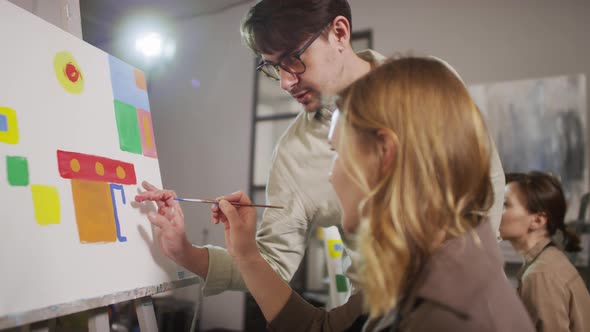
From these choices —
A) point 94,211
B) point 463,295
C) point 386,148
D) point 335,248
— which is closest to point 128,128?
point 94,211

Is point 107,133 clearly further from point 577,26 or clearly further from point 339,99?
point 577,26

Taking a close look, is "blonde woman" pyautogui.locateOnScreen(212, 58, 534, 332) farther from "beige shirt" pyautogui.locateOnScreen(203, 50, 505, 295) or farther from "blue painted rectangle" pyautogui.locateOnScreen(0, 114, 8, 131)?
"blue painted rectangle" pyautogui.locateOnScreen(0, 114, 8, 131)

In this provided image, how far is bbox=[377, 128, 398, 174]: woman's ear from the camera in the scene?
2.30 feet

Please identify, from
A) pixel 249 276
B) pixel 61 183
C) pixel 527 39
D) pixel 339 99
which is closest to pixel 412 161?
pixel 339 99

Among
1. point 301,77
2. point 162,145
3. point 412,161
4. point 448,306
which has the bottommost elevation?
point 448,306

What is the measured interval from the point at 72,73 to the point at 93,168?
0.22 meters

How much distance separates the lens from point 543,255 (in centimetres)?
172

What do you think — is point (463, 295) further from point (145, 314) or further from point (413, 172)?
point (145, 314)

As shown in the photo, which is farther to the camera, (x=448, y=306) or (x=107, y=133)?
(x=107, y=133)

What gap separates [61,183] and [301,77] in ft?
2.01

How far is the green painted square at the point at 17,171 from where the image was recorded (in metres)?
0.84

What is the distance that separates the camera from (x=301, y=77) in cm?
119

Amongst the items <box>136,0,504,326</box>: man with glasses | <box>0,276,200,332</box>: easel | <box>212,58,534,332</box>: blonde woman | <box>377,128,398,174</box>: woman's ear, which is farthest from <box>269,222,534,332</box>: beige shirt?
<box>0,276,200,332</box>: easel

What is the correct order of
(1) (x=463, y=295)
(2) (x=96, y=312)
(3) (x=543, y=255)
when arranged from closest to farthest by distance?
(1) (x=463, y=295)
(2) (x=96, y=312)
(3) (x=543, y=255)
